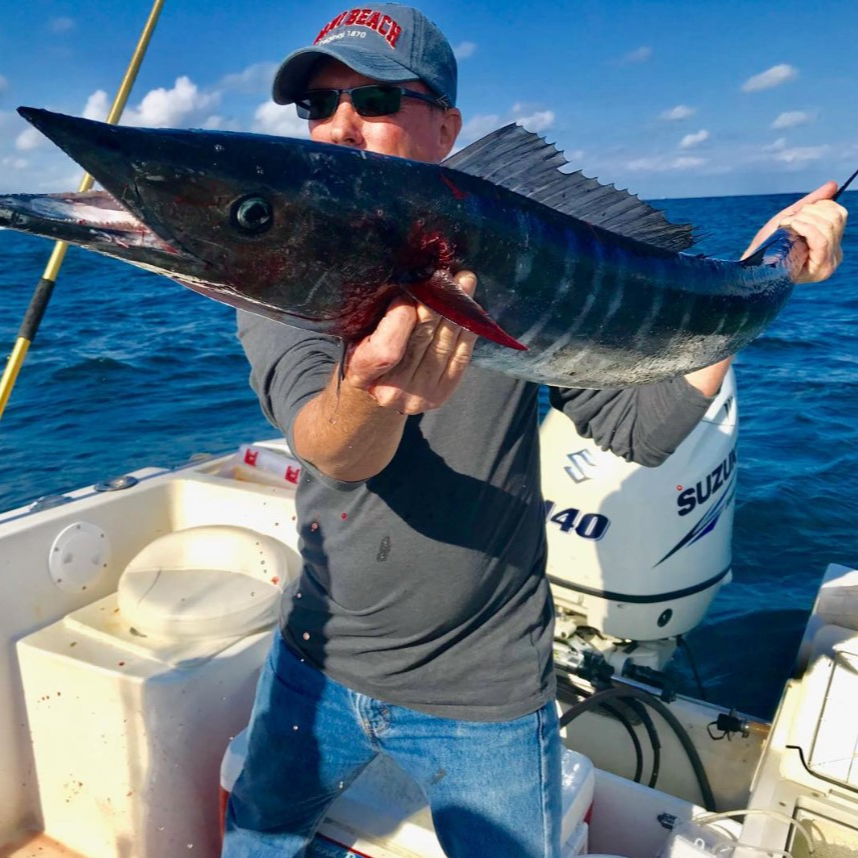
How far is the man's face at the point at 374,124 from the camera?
85.1 inches

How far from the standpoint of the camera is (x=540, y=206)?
1752 mm

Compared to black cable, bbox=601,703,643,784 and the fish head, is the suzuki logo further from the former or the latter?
the fish head

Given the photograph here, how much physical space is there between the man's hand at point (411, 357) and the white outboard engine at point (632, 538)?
2758mm

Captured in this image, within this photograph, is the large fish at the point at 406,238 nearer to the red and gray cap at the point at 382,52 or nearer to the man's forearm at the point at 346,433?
the man's forearm at the point at 346,433

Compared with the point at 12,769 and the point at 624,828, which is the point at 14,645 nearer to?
the point at 12,769

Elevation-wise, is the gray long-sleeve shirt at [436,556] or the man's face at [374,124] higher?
the man's face at [374,124]

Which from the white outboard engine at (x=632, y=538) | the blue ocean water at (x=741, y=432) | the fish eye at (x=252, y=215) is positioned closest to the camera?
the fish eye at (x=252, y=215)

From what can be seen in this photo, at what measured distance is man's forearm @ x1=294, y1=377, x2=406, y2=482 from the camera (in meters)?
1.65

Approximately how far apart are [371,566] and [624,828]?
2.18 meters

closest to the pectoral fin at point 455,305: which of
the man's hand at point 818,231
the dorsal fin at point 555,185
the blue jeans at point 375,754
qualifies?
the dorsal fin at point 555,185

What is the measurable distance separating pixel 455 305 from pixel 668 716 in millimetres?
3181

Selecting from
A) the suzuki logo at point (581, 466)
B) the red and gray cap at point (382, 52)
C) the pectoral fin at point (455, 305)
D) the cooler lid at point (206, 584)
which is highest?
the red and gray cap at point (382, 52)

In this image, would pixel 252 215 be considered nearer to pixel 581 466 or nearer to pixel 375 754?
pixel 375 754

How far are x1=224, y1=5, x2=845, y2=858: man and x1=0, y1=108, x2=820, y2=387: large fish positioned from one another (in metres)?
0.38
